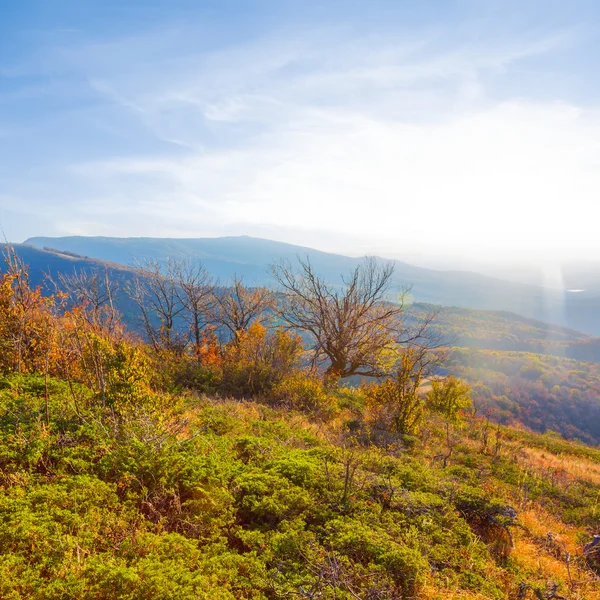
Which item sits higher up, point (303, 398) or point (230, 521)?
point (230, 521)

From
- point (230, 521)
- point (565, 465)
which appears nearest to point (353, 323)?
point (565, 465)

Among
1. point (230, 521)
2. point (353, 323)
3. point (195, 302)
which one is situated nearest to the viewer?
point (230, 521)

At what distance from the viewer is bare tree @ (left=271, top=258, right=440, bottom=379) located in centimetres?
1875

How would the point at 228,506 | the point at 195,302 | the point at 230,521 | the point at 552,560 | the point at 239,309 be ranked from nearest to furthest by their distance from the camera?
1. the point at 230,521
2. the point at 228,506
3. the point at 552,560
4. the point at 195,302
5. the point at 239,309

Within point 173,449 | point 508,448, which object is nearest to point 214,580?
point 173,449

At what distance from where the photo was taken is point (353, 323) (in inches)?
738

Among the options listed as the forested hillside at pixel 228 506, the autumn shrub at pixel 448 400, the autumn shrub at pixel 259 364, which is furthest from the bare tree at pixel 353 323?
the forested hillside at pixel 228 506

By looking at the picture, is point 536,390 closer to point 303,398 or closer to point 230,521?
point 303,398

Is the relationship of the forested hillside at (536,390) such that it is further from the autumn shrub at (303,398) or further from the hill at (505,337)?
the autumn shrub at (303,398)

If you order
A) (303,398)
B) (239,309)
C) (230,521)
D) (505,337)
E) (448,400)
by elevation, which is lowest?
(505,337)

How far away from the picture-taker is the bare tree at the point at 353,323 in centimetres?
1875

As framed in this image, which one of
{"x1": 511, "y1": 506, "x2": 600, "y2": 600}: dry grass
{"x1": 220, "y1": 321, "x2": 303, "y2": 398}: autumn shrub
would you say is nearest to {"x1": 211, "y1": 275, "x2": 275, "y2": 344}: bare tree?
{"x1": 220, "y1": 321, "x2": 303, "y2": 398}: autumn shrub

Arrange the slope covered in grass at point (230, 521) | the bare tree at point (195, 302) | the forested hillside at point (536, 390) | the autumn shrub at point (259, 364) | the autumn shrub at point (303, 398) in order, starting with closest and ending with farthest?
the slope covered in grass at point (230, 521)
the autumn shrub at point (303, 398)
the autumn shrub at point (259, 364)
the bare tree at point (195, 302)
the forested hillside at point (536, 390)

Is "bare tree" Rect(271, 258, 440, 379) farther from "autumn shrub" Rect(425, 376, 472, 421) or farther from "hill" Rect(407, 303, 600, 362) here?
"hill" Rect(407, 303, 600, 362)
